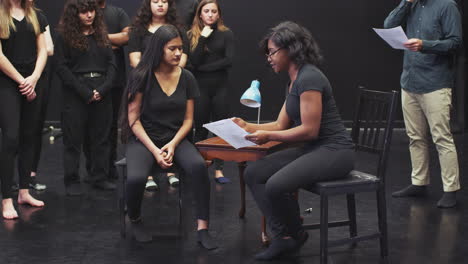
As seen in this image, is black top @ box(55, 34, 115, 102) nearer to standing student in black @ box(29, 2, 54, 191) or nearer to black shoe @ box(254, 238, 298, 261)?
standing student in black @ box(29, 2, 54, 191)

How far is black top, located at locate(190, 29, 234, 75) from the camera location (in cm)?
573

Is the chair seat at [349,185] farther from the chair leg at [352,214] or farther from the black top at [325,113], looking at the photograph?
the chair leg at [352,214]

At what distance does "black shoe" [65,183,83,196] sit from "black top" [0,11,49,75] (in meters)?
0.97

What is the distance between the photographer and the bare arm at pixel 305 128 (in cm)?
381

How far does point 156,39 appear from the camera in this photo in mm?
4359

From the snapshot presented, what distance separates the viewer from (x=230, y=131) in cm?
385

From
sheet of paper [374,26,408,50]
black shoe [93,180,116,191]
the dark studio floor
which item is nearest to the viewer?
the dark studio floor

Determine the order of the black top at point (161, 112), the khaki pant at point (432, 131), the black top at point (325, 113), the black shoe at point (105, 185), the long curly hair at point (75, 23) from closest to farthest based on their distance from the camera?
the black top at point (325, 113) → the black top at point (161, 112) → the khaki pant at point (432, 131) → the long curly hair at point (75, 23) → the black shoe at point (105, 185)

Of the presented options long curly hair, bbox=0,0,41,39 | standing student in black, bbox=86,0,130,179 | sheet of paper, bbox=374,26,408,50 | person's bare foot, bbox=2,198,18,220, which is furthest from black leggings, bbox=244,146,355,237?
standing student in black, bbox=86,0,130,179

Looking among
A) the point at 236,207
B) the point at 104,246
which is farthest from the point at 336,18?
the point at 104,246

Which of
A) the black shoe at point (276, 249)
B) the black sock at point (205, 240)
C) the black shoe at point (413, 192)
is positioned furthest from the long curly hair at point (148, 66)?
the black shoe at point (413, 192)

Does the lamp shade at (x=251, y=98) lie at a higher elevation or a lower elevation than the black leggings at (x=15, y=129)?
higher

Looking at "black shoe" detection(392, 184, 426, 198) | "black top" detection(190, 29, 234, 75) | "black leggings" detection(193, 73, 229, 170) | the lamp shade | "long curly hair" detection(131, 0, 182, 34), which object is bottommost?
"black shoe" detection(392, 184, 426, 198)

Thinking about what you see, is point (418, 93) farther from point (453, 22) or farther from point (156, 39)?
point (156, 39)
